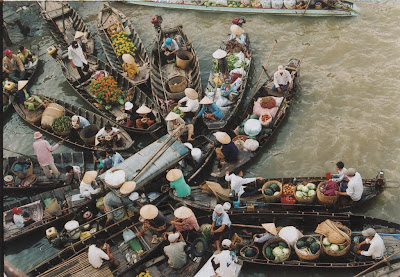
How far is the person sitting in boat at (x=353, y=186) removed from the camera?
10883 mm

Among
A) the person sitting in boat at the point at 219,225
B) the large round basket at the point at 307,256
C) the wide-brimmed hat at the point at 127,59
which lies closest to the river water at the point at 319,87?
the large round basket at the point at 307,256

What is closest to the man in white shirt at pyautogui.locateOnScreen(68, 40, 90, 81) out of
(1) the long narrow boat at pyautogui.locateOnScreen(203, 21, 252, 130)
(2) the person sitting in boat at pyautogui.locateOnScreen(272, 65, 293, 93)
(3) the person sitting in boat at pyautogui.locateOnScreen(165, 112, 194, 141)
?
(1) the long narrow boat at pyautogui.locateOnScreen(203, 21, 252, 130)

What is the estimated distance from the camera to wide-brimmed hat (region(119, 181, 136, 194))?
35.7 feet

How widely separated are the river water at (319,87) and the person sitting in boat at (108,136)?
2.76 m

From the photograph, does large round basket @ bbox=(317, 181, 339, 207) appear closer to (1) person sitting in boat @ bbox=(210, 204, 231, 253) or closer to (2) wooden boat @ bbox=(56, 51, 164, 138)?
(1) person sitting in boat @ bbox=(210, 204, 231, 253)

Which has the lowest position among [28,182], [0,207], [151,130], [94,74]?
[28,182]

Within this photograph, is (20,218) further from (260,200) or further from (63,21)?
(63,21)

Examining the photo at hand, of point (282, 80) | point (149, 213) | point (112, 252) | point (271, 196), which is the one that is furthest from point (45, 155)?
point (282, 80)

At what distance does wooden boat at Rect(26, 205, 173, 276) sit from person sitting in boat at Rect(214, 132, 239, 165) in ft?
9.23

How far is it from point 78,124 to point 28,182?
288cm

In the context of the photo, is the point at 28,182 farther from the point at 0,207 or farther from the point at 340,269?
the point at 340,269

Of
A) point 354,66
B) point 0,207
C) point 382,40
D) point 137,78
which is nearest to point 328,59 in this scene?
point 354,66

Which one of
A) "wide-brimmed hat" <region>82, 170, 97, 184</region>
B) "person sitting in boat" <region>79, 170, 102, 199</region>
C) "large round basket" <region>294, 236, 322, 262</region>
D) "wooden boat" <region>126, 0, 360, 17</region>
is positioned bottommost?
"large round basket" <region>294, 236, 322, 262</region>

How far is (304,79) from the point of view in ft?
58.0
